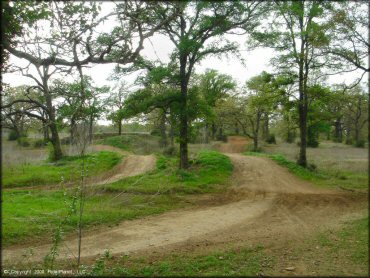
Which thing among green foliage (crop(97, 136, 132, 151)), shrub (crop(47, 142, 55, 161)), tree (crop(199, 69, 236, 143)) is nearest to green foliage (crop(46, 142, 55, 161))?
shrub (crop(47, 142, 55, 161))

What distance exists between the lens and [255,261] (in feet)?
21.1

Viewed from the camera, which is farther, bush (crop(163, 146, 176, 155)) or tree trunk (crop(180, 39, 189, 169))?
bush (crop(163, 146, 176, 155))

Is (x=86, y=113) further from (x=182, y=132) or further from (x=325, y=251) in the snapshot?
(x=182, y=132)

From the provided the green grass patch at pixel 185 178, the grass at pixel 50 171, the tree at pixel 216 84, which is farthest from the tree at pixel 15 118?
the tree at pixel 216 84

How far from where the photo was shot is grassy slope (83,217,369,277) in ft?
18.4

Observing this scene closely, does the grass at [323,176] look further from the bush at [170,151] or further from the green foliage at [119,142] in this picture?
the green foliage at [119,142]

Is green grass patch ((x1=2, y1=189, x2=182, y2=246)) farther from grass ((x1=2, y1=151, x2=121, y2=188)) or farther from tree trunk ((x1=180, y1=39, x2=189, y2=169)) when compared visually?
tree trunk ((x1=180, y1=39, x2=189, y2=169))

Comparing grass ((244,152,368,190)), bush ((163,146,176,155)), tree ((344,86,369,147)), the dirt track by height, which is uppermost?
tree ((344,86,369,147))

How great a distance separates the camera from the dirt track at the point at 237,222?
7879mm

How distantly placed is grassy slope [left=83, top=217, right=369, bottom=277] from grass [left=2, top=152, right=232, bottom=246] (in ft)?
4.37

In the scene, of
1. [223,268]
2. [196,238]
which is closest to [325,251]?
[223,268]

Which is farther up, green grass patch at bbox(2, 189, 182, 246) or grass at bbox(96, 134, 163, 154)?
grass at bbox(96, 134, 163, 154)

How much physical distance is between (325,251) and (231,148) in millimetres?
29659

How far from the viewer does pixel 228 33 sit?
51.9 feet
